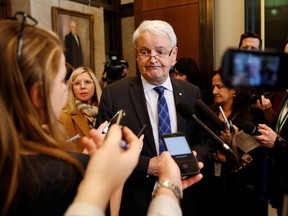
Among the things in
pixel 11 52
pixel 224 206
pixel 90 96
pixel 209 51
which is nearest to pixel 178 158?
pixel 11 52

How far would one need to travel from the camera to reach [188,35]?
382 centimetres

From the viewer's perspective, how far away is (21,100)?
2.55 feet

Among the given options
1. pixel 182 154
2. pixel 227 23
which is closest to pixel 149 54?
pixel 182 154

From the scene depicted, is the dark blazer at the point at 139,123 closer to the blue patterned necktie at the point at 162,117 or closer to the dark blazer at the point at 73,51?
the blue patterned necktie at the point at 162,117

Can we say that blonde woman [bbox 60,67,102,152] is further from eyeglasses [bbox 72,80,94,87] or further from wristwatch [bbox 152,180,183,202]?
wristwatch [bbox 152,180,183,202]

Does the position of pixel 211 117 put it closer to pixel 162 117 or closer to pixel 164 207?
pixel 162 117

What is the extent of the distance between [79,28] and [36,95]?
14.7 ft

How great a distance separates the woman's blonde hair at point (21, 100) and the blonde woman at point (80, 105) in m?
1.62

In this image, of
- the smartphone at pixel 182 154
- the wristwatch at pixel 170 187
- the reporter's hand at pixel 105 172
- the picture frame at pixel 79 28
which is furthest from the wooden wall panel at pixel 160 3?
the reporter's hand at pixel 105 172

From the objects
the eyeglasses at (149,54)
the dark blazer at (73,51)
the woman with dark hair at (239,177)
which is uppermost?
the dark blazer at (73,51)

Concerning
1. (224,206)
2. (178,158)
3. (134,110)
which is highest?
(134,110)

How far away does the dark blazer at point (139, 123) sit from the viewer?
1.71m

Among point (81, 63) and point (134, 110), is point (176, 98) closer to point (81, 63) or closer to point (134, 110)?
point (134, 110)

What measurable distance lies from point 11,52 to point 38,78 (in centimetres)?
8
